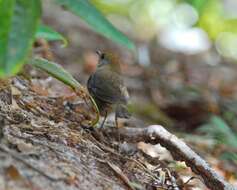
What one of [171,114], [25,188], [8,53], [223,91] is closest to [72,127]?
[25,188]

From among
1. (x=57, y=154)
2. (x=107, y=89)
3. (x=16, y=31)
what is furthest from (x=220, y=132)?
(x=16, y=31)

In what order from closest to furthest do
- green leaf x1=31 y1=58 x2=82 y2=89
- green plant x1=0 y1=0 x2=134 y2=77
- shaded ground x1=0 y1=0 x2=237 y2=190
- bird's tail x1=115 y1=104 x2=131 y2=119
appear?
1. green plant x1=0 y1=0 x2=134 y2=77
2. shaded ground x1=0 y1=0 x2=237 y2=190
3. green leaf x1=31 y1=58 x2=82 y2=89
4. bird's tail x1=115 y1=104 x2=131 y2=119

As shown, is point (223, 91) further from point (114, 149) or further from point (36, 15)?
point (36, 15)

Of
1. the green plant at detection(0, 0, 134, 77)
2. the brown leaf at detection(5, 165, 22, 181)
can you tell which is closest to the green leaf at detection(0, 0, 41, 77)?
the green plant at detection(0, 0, 134, 77)

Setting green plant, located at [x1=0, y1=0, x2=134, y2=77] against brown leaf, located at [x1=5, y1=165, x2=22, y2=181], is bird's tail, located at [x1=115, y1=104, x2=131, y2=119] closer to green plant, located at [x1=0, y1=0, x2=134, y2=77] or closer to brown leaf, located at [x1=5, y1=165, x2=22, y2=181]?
brown leaf, located at [x1=5, y1=165, x2=22, y2=181]

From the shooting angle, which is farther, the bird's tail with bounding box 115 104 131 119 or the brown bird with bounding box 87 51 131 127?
the bird's tail with bounding box 115 104 131 119

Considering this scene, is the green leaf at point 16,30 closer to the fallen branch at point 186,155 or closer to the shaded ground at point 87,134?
the shaded ground at point 87,134

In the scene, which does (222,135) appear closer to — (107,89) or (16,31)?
(107,89)
